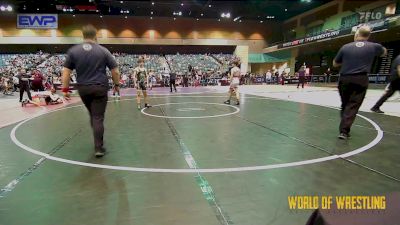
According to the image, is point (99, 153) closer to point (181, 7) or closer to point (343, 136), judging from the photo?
point (343, 136)

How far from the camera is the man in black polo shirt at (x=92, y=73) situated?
427 centimetres

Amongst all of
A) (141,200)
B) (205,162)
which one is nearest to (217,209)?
(141,200)

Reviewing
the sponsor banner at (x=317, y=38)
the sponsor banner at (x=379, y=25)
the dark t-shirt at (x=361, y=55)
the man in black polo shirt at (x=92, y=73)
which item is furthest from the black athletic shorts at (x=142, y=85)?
the sponsor banner at (x=317, y=38)

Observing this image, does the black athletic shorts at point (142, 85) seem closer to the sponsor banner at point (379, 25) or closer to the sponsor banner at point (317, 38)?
the sponsor banner at point (379, 25)

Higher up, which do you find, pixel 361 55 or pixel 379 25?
pixel 379 25

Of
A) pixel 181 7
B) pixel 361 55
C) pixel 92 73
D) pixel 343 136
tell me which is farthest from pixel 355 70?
pixel 181 7

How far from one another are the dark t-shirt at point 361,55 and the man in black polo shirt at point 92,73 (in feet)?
13.3

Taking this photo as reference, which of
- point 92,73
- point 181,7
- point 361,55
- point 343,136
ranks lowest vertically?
point 343,136

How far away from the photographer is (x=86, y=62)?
4273mm

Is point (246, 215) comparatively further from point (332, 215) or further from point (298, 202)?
point (332, 215)

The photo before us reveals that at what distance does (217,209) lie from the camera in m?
2.61

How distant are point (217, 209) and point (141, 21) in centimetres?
3880

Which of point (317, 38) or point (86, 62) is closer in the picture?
point (86, 62)

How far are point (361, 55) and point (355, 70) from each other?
272mm
